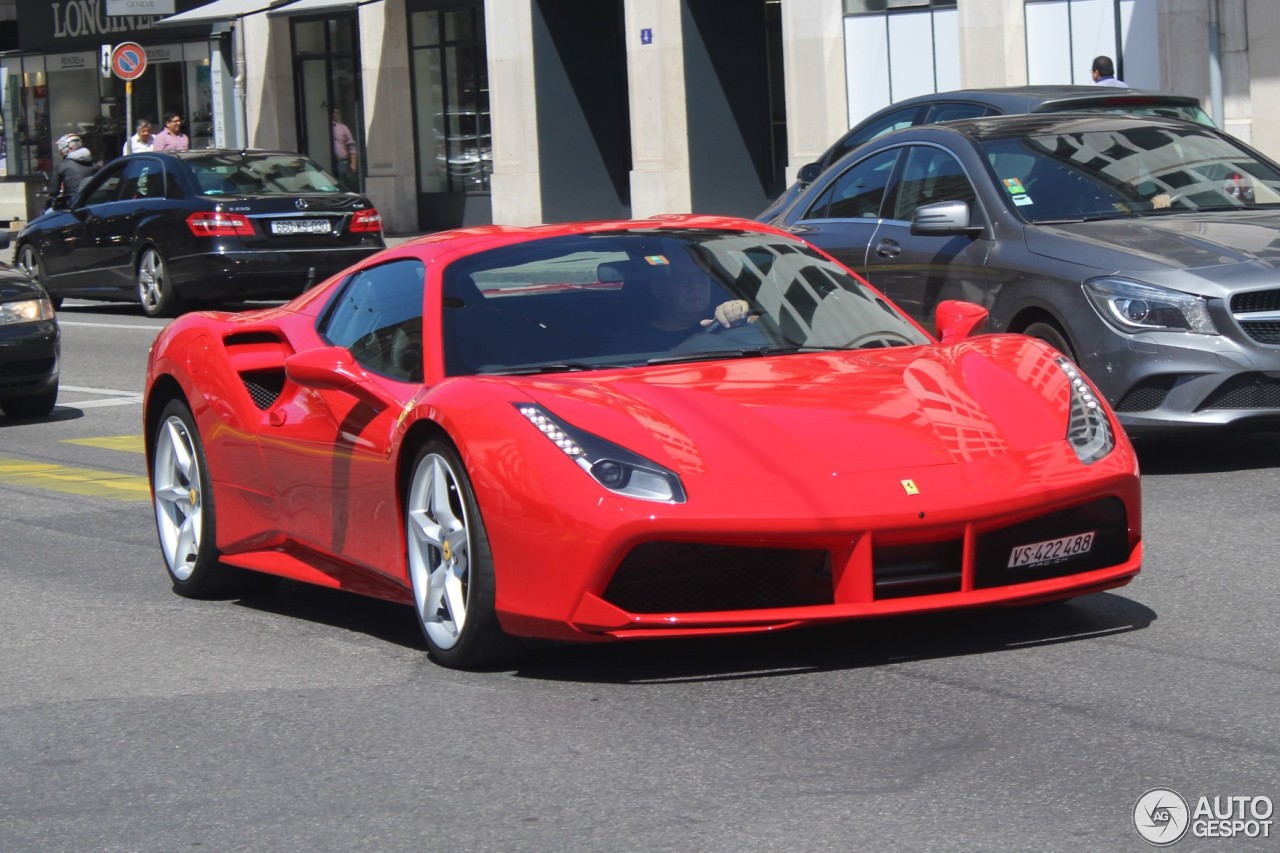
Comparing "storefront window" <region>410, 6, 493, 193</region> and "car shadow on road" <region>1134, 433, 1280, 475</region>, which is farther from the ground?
"storefront window" <region>410, 6, 493, 193</region>

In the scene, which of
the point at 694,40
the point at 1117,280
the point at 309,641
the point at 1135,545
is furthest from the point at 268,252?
the point at 1135,545

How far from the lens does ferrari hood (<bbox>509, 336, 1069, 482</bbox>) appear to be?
5523mm

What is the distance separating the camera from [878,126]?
14477mm

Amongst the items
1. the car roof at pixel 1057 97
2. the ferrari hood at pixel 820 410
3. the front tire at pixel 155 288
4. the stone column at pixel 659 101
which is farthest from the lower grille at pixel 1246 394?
the stone column at pixel 659 101

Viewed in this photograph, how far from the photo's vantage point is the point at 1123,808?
14.1ft

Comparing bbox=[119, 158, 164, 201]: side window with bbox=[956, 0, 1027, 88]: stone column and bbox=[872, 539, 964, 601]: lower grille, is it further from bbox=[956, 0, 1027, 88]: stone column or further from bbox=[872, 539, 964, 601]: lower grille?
bbox=[872, 539, 964, 601]: lower grille

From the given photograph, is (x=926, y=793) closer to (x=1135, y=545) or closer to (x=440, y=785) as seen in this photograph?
(x=440, y=785)

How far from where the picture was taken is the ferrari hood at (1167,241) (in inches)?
352

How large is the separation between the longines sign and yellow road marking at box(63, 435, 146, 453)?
1147 inches

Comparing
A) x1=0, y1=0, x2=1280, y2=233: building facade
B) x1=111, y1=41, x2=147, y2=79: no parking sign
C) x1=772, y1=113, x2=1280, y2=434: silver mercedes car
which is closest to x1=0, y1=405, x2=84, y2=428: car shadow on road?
x1=772, y1=113, x2=1280, y2=434: silver mercedes car

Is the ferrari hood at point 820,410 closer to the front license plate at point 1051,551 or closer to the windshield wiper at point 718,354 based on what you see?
the windshield wiper at point 718,354

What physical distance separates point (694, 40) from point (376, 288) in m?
22.8

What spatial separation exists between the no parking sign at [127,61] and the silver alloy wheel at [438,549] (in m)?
26.5

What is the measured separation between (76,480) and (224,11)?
25.2 metres
